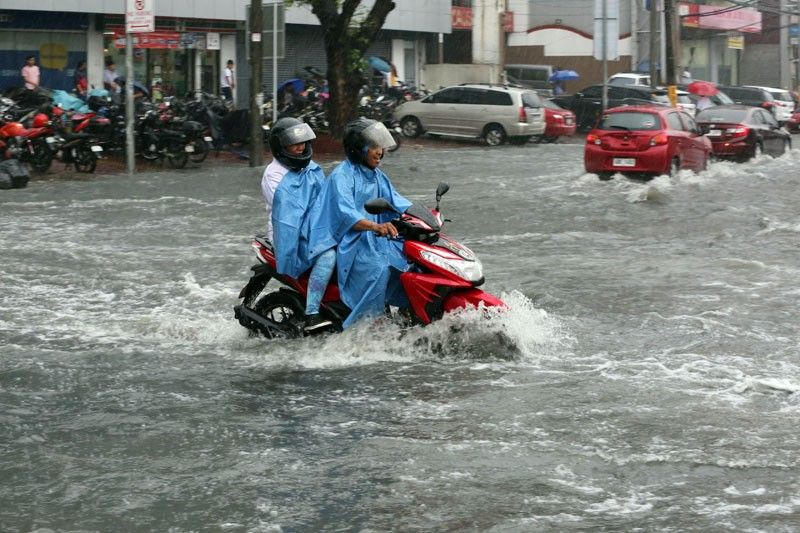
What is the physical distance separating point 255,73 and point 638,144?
7474 mm

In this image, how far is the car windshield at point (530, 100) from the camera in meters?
33.4

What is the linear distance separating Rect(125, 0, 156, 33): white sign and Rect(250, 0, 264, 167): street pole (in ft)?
9.28

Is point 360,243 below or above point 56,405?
above

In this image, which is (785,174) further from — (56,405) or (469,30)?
(469,30)

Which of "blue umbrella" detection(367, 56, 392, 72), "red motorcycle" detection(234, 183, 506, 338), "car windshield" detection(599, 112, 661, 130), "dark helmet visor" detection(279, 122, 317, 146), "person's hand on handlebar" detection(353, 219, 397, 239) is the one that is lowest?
"red motorcycle" detection(234, 183, 506, 338)

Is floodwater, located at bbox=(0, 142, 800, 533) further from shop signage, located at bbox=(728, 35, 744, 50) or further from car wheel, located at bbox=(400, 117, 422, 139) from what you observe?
shop signage, located at bbox=(728, 35, 744, 50)

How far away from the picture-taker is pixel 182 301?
35.8 ft

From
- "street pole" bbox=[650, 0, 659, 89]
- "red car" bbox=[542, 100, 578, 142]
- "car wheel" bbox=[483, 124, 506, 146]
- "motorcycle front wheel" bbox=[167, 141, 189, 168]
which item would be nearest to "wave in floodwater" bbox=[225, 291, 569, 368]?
"motorcycle front wheel" bbox=[167, 141, 189, 168]

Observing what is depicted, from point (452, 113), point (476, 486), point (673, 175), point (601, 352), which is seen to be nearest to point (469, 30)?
point (452, 113)

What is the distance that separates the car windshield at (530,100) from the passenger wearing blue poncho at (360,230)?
25546mm

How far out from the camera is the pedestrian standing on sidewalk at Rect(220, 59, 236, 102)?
32.7 metres

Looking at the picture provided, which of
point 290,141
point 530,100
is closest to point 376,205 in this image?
point 290,141

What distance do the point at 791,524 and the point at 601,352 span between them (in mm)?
3528

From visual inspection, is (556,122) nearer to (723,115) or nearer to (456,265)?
(723,115)
